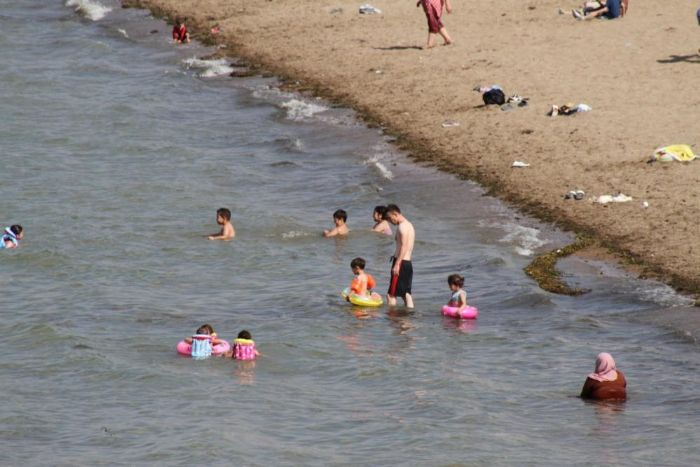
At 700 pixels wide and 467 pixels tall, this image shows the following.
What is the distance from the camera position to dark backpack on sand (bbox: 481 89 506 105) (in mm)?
27719

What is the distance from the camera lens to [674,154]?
23.1 meters

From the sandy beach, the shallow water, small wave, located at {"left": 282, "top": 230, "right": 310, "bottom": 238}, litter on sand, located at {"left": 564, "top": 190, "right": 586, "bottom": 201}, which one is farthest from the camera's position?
small wave, located at {"left": 282, "top": 230, "right": 310, "bottom": 238}

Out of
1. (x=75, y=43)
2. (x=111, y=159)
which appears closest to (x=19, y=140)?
(x=111, y=159)

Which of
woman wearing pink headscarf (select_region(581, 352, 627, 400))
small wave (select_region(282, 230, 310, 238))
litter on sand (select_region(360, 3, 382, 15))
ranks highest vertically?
litter on sand (select_region(360, 3, 382, 15))

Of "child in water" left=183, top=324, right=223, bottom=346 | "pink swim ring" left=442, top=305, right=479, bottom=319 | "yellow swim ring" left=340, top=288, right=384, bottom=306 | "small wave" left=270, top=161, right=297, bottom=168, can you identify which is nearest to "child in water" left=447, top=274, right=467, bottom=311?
"pink swim ring" left=442, top=305, right=479, bottom=319

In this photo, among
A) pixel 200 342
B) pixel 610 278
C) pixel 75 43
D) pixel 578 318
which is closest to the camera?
pixel 200 342

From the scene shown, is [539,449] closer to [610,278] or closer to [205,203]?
[610,278]

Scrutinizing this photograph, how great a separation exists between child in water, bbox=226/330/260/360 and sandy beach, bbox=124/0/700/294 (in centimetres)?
593

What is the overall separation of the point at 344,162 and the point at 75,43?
1524 centimetres

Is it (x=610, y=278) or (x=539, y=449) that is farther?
(x=610, y=278)

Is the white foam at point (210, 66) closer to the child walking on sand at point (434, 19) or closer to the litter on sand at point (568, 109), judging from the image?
the child walking on sand at point (434, 19)

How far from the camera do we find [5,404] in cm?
1571

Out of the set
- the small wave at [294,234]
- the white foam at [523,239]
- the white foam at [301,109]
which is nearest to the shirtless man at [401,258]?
the white foam at [523,239]

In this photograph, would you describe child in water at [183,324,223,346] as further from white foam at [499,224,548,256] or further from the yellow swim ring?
white foam at [499,224,548,256]
